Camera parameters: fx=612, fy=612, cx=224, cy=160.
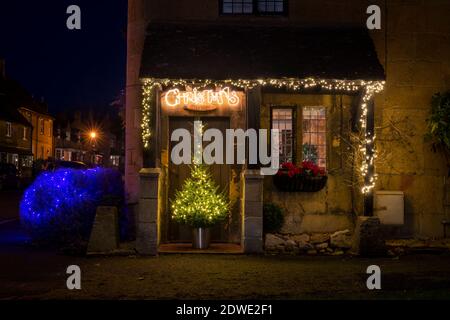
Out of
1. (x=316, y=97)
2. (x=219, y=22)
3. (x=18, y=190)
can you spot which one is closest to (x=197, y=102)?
(x=219, y=22)

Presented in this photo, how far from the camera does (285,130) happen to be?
46.3ft

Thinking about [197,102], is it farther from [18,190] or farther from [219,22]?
[18,190]

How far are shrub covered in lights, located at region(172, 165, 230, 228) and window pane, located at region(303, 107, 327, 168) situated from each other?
2456 mm

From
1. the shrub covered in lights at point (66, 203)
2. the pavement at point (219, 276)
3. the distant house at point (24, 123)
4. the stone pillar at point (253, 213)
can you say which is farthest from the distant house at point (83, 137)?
the pavement at point (219, 276)

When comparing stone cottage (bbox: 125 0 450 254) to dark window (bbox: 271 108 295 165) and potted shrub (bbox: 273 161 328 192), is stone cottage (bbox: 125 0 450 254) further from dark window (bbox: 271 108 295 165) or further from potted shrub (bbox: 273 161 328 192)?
potted shrub (bbox: 273 161 328 192)

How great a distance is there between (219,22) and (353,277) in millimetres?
6776

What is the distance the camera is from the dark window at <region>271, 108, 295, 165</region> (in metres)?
14.1

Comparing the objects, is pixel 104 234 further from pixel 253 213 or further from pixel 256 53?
pixel 256 53

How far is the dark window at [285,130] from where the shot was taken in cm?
1410

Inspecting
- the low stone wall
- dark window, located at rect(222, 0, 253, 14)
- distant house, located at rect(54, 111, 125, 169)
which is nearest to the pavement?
the low stone wall

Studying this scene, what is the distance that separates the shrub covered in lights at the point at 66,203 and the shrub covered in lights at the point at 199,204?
1.69 meters

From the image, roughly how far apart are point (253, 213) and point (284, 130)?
8.14ft

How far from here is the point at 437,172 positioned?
45.8 feet
